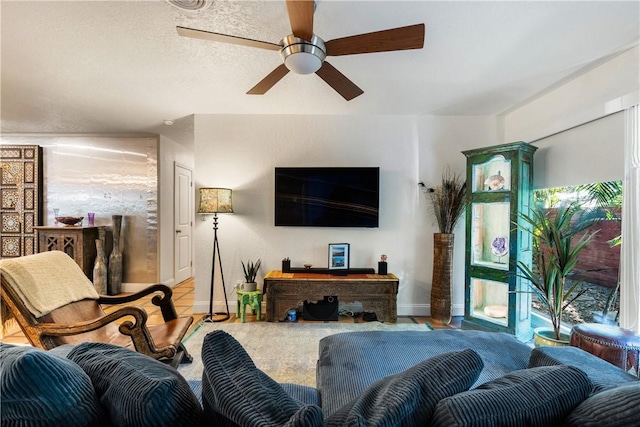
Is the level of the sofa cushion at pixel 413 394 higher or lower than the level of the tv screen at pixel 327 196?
lower

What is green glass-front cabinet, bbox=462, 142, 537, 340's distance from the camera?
2.65 m

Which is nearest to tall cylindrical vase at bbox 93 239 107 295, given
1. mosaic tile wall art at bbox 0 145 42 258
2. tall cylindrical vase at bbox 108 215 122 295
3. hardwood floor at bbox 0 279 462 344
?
tall cylindrical vase at bbox 108 215 122 295

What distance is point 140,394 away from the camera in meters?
0.60

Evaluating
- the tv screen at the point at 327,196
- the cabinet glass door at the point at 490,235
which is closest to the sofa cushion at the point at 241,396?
the tv screen at the point at 327,196

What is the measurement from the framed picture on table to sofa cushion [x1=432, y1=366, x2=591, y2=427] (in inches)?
103

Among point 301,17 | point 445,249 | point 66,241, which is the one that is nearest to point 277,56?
point 301,17

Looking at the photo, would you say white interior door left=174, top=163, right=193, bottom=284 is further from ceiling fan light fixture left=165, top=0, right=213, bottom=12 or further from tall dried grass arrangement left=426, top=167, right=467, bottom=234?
tall dried grass arrangement left=426, top=167, right=467, bottom=234

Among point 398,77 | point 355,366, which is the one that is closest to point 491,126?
point 398,77

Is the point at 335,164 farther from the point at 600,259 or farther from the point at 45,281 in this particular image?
the point at 45,281

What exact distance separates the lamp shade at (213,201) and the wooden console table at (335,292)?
945 millimetres

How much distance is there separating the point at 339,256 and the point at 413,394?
2723mm

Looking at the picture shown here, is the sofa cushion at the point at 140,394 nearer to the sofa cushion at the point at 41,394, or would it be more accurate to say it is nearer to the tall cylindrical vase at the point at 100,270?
the sofa cushion at the point at 41,394

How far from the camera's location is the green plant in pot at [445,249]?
3115 millimetres

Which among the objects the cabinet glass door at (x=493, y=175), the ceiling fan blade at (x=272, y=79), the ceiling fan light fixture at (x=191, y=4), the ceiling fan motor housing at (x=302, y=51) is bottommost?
the cabinet glass door at (x=493, y=175)
